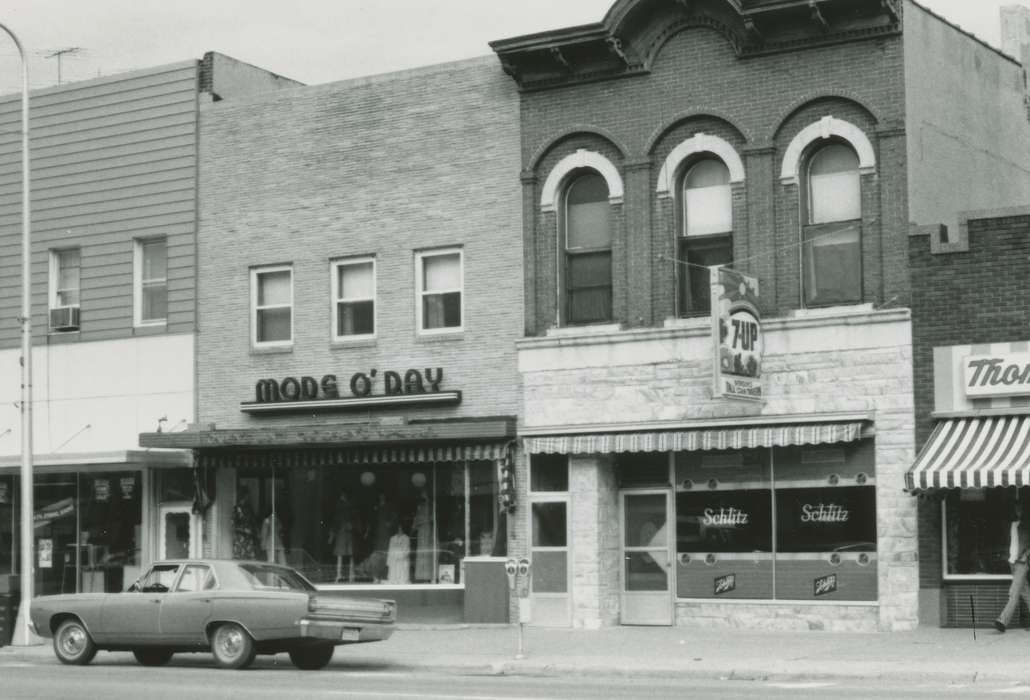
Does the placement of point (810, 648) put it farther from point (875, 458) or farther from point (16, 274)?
point (16, 274)

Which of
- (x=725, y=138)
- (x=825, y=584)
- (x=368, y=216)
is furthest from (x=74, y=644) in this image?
(x=725, y=138)

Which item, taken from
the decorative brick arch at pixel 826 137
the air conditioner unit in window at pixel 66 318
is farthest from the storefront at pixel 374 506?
the decorative brick arch at pixel 826 137

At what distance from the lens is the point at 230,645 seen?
2130 cm

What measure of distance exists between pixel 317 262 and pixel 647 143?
252 inches

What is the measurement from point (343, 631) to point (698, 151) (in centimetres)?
961

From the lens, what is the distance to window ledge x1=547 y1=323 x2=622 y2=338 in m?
26.7

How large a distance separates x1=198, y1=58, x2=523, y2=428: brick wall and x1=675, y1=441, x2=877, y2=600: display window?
11.7 ft

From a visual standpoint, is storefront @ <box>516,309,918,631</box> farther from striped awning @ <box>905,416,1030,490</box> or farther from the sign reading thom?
the sign reading thom

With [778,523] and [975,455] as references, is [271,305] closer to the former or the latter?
[778,523]

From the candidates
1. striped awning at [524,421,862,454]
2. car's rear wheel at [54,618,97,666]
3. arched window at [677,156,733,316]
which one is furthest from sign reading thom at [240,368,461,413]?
car's rear wheel at [54,618,97,666]

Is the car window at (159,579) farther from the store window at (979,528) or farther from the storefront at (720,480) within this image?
the store window at (979,528)

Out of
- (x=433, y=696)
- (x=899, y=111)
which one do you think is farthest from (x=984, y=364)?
(x=433, y=696)

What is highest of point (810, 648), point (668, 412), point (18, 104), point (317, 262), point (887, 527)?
point (18, 104)

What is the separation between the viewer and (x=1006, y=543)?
77.7 feet
